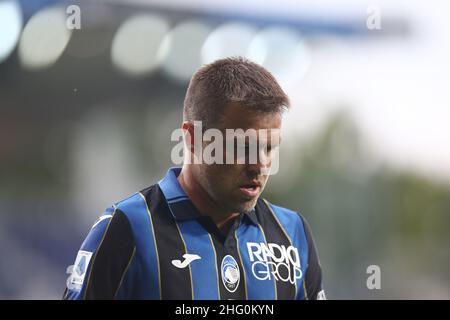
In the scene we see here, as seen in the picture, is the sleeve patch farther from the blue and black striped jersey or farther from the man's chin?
the man's chin

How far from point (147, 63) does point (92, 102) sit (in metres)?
0.60

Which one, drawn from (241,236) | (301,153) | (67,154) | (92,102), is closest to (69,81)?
(92,102)

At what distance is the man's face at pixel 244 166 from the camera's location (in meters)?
1.56

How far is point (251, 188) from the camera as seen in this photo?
1594 mm

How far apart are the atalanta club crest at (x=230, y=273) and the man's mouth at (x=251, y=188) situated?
0.64 feet

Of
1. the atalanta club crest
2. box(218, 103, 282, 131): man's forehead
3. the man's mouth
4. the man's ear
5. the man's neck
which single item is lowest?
the atalanta club crest

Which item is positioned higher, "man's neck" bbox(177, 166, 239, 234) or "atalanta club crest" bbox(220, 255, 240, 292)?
"man's neck" bbox(177, 166, 239, 234)

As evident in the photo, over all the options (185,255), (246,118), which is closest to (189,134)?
(246,118)

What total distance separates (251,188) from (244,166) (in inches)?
2.5

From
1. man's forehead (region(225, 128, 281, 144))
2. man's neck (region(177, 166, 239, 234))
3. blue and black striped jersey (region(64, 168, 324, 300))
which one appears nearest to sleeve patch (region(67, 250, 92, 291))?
blue and black striped jersey (region(64, 168, 324, 300))

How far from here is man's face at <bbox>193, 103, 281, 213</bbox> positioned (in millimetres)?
1562

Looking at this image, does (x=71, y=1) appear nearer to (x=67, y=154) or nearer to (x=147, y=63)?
(x=147, y=63)

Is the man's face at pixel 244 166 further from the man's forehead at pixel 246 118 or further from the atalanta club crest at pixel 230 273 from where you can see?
the atalanta club crest at pixel 230 273
